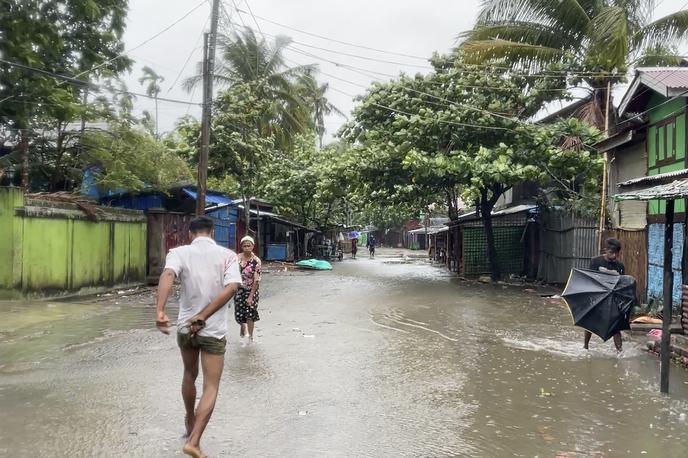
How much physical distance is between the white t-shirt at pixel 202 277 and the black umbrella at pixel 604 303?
5705 millimetres

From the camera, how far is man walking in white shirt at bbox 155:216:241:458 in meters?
4.50

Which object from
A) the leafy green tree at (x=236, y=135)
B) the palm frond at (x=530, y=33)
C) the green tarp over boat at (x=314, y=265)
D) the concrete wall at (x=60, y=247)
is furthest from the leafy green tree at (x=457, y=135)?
the concrete wall at (x=60, y=247)

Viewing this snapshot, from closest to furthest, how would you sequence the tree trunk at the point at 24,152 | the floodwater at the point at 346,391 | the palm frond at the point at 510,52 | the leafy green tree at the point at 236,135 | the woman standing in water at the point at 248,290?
1. the floodwater at the point at 346,391
2. the woman standing in water at the point at 248,290
3. the tree trunk at the point at 24,152
4. the palm frond at the point at 510,52
5. the leafy green tree at the point at 236,135

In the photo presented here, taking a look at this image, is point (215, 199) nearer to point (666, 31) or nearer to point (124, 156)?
point (124, 156)

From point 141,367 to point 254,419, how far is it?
2.59 meters

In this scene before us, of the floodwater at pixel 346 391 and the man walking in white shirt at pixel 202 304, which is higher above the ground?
the man walking in white shirt at pixel 202 304

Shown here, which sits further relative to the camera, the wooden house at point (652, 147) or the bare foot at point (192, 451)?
the wooden house at point (652, 147)

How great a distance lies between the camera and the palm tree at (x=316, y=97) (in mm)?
30719

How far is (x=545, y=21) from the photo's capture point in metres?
17.3

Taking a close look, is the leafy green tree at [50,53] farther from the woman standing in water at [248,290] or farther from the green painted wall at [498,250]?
the green painted wall at [498,250]

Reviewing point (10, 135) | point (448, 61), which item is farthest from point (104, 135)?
point (448, 61)

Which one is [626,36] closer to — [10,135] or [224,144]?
[224,144]

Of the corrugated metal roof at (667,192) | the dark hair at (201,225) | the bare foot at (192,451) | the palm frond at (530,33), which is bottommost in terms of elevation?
the bare foot at (192,451)

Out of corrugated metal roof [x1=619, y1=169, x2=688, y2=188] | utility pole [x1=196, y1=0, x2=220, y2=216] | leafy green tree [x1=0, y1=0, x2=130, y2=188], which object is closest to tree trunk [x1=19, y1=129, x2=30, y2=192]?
leafy green tree [x1=0, y1=0, x2=130, y2=188]
